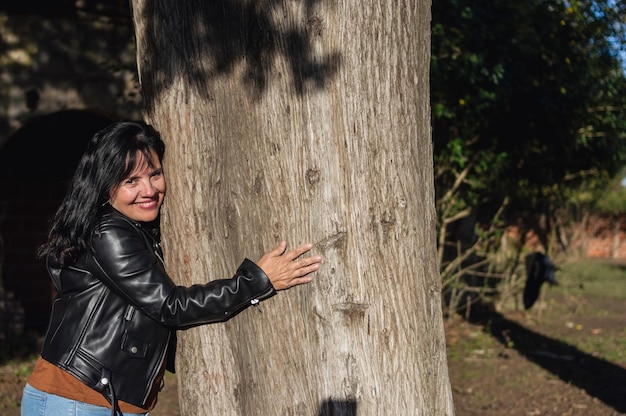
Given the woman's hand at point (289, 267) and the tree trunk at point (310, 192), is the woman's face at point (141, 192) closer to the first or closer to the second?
the tree trunk at point (310, 192)

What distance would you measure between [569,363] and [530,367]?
538mm

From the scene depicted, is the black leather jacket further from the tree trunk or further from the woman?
the tree trunk

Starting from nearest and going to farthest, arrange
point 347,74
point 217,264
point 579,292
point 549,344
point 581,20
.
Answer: point 347,74
point 217,264
point 581,20
point 549,344
point 579,292

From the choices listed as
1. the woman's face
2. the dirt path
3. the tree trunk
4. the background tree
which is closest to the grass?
the dirt path

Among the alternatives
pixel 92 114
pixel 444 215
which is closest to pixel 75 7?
pixel 92 114

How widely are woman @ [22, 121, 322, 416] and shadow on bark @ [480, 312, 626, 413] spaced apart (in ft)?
15.8

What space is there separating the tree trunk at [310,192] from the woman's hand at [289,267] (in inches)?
1.4

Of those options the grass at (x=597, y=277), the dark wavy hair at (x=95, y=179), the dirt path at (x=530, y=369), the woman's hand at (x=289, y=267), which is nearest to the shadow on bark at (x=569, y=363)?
the dirt path at (x=530, y=369)

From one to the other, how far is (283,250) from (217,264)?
280mm

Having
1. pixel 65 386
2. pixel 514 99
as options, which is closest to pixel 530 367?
pixel 514 99

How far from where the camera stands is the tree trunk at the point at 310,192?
248cm

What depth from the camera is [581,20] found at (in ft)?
27.7

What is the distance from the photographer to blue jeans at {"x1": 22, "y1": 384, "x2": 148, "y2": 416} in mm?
2703

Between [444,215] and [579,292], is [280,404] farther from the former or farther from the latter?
[579,292]
